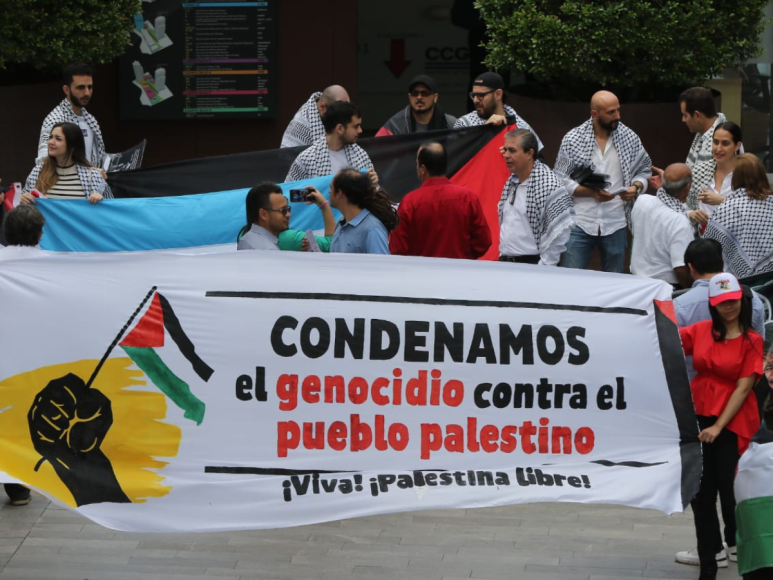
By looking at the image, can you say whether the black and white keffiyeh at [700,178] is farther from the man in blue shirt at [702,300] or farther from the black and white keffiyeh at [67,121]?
the black and white keffiyeh at [67,121]

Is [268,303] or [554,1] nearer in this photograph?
[268,303]

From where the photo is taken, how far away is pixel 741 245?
340 inches

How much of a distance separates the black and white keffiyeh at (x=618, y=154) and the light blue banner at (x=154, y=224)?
6.18ft

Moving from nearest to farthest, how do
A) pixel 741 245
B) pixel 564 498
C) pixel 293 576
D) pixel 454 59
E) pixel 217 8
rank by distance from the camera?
pixel 564 498 → pixel 293 576 → pixel 741 245 → pixel 217 8 → pixel 454 59

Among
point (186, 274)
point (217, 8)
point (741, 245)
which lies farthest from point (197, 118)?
point (186, 274)

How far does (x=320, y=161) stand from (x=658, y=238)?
249cm

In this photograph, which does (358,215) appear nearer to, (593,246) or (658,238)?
(658,238)

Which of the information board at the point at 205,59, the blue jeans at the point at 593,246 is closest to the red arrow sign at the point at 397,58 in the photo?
the information board at the point at 205,59

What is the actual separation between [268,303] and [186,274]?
424 mm

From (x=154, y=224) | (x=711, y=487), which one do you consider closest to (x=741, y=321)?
(x=711, y=487)

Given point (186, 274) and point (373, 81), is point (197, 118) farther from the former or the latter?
point (186, 274)

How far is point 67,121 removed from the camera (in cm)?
1062

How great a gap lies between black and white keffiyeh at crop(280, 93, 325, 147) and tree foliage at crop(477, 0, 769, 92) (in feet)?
7.12

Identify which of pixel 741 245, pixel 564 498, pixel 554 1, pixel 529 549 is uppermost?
pixel 554 1
